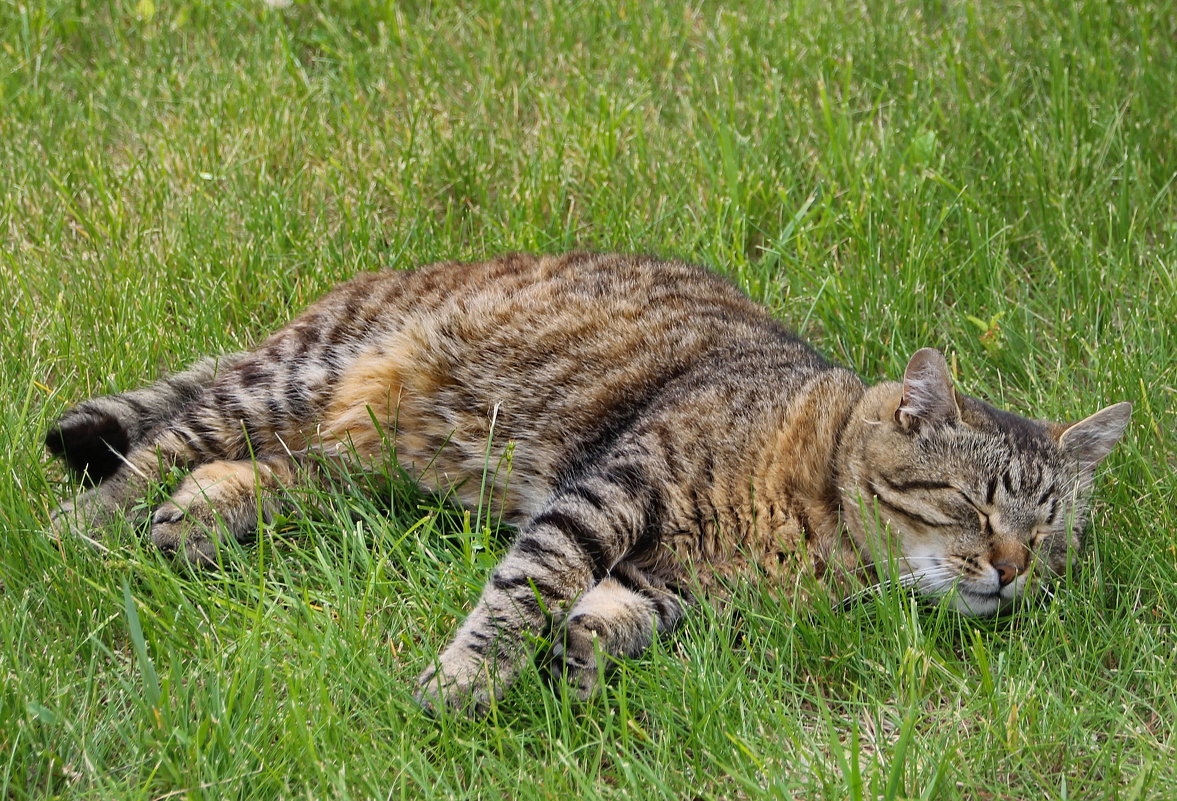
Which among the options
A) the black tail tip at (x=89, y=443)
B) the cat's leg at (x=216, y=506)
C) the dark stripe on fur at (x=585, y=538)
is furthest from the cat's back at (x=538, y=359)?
the black tail tip at (x=89, y=443)

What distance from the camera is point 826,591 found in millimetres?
3059

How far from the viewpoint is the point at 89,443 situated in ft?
11.9

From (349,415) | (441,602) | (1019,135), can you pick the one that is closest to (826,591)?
(441,602)

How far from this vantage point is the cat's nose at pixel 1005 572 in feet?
10.3

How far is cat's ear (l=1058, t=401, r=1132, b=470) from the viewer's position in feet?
10.9

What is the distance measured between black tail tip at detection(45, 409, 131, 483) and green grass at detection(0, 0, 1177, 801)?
88 millimetres

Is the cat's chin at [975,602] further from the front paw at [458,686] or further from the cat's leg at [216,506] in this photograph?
the cat's leg at [216,506]

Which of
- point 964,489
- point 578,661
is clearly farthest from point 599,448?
point 964,489

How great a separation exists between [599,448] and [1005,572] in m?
1.22

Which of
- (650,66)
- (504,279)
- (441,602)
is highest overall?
(650,66)

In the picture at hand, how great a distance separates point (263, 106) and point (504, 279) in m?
2.00

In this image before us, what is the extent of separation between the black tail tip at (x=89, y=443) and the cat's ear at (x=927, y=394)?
2.40 metres

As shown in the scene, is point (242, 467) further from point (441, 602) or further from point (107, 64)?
point (107, 64)

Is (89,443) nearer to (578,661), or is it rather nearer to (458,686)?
(458,686)
